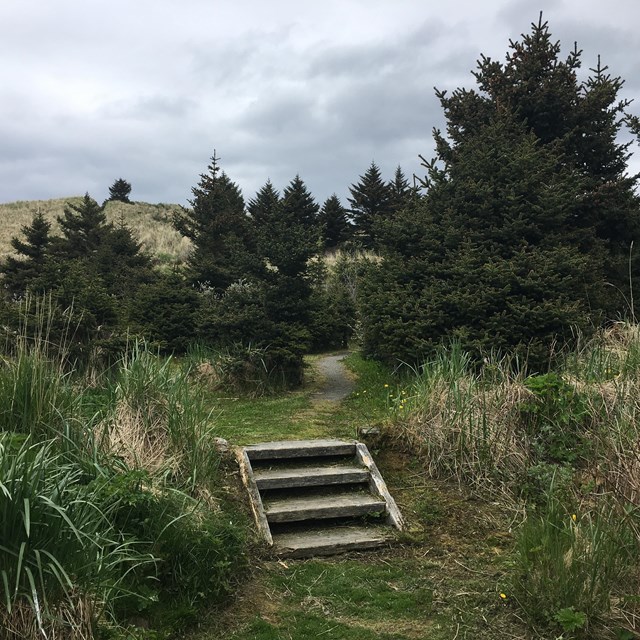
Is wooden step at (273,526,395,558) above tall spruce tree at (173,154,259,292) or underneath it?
underneath

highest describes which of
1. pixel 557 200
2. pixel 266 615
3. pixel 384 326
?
pixel 557 200

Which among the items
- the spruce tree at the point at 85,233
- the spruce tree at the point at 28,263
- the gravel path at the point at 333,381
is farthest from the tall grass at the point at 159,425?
the spruce tree at the point at 85,233

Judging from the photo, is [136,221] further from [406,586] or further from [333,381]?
[406,586]

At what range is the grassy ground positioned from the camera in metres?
3.17

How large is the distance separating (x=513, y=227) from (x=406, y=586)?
19.5ft

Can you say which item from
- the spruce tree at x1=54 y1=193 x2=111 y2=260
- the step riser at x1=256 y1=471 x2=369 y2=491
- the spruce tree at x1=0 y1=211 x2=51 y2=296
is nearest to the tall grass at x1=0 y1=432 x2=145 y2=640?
the step riser at x1=256 y1=471 x2=369 y2=491

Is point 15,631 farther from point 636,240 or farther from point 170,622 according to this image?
point 636,240

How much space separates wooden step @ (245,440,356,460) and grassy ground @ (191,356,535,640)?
439mm

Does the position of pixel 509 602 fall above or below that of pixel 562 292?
below

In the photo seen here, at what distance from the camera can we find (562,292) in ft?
24.9

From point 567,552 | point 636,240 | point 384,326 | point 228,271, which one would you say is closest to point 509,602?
point 567,552

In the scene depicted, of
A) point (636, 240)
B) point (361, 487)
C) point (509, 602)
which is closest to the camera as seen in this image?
point (509, 602)

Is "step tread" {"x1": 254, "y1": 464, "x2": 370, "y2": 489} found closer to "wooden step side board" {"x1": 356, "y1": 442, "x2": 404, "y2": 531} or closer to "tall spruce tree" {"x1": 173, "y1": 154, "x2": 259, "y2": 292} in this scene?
"wooden step side board" {"x1": 356, "y1": 442, "x2": 404, "y2": 531}

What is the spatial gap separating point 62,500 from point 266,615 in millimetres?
1418
